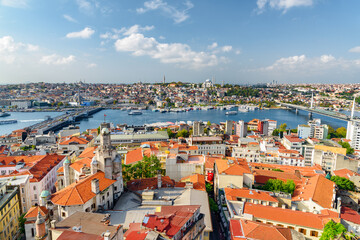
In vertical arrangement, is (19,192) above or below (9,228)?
above

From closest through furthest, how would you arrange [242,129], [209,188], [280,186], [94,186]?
[94,186], [280,186], [209,188], [242,129]

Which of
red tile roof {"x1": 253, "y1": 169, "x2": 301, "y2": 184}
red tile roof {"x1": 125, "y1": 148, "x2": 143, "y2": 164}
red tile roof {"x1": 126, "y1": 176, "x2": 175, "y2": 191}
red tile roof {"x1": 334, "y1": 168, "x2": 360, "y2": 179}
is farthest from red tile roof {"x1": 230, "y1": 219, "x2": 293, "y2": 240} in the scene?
red tile roof {"x1": 334, "y1": 168, "x2": 360, "y2": 179}

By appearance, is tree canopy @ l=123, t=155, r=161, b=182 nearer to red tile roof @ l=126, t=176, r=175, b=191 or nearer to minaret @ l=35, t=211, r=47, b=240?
red tile roof @ l=126, t=176, r=175, b=191

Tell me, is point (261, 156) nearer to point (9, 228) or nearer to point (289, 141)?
point (289, 141)

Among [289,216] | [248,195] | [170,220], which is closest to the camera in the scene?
[170,220]

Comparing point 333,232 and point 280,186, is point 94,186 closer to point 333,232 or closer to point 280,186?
point 333,232

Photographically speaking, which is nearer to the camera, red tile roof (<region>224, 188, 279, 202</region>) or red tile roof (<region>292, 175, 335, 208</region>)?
red tile roof (<region>224, 188, 279, 202</region>)

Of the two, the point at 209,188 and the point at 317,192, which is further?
the point at 209,188

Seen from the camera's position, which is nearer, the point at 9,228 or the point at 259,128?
the point at 9,228

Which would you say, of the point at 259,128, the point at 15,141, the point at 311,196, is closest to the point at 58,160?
the point at 311,196

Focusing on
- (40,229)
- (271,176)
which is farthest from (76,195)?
(271,176)

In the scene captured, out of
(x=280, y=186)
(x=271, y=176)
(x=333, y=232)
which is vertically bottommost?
(x=271, y=176)
